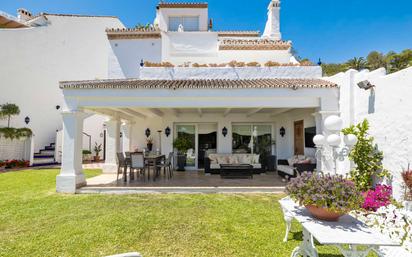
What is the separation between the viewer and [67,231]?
526cm

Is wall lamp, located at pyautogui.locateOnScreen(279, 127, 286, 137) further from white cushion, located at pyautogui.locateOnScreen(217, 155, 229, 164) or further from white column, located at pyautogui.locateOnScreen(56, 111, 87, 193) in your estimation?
white column, located at pyautogui.locateOnScreen(56, 111, 87, 193)

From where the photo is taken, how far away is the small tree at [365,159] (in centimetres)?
705

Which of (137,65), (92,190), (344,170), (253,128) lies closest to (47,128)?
(137,65)

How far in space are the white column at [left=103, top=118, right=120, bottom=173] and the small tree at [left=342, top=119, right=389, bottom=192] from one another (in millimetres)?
11221

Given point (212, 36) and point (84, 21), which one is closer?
point (212, 36)

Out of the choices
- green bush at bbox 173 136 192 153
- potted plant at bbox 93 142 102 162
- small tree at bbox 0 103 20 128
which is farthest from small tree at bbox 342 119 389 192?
small tree at bbox 0 103 20 128

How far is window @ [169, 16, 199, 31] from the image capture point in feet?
57.7

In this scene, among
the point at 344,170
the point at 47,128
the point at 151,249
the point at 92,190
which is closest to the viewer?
the point at 151,249

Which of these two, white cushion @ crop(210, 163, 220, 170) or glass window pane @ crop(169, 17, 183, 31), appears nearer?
white cushion @ crop(210, 163, 220, 170)

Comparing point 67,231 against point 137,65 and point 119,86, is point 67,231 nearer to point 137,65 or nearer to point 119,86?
point 119,86

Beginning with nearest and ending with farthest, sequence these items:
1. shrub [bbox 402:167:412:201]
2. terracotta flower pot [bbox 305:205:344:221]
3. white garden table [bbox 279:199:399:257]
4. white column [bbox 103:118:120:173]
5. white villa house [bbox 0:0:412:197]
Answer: white garden table [bbox 279:199:399:257] < terracotta flower pot [bbox 305:205:344:221] < shrub [bbox 402:167:412:201] < white villa house [bbox 0:0:412:197] < white column [bbox 103:118:120:173]

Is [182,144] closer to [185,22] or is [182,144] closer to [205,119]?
[205,119]

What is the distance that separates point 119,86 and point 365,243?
8269 mm

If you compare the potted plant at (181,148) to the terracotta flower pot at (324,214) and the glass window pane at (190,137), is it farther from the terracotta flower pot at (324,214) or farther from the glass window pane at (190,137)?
the terracotta flower pot at (324,214)
